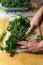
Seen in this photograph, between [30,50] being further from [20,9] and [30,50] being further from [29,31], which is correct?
[20,9]

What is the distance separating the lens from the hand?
3.29 feet

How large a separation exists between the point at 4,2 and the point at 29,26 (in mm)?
437

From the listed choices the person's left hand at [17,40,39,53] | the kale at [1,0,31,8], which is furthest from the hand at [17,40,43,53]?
the kale at [1,0,31,8]

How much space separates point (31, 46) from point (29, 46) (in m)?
0.01

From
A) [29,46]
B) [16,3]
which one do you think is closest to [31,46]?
[29,46]

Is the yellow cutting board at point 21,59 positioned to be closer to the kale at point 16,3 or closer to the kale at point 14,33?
the kale at point 14,33

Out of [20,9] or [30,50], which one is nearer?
[30,50]

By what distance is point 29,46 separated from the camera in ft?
3.38

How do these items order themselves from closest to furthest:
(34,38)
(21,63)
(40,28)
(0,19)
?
(21,63)
(34,38)
(40,28)
(0,19)

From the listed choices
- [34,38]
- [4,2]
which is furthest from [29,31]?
[4,2]

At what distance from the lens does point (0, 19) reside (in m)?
1.45

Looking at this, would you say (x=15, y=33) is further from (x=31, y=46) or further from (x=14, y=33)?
(x=31, y=46)

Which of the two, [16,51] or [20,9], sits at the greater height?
[20,9]

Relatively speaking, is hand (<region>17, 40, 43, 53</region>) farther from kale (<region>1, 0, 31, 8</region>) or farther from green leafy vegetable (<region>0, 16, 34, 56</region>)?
kale (<region>1, 0, 31, 8</region>)
